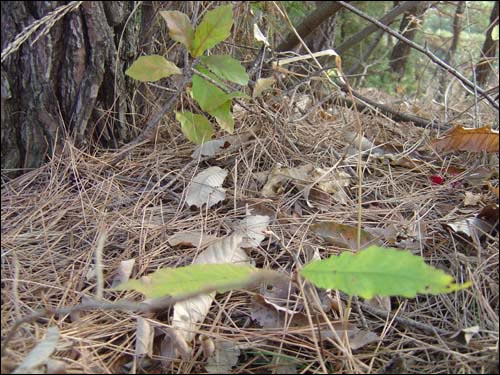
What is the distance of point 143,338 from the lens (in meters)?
0.94

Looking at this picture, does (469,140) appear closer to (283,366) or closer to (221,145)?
(221,145)

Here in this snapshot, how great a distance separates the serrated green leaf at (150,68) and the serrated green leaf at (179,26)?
0.28 feet

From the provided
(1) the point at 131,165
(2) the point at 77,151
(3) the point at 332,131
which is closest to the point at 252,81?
(3) the point at 332,131

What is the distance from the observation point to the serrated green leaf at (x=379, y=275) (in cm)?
81

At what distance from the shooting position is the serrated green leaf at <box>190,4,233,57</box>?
1320 millimetres

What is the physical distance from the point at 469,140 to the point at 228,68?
2.79ft

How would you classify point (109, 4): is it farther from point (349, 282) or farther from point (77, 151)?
point (349, 282)

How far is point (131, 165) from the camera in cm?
157

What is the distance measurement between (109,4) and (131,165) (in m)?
0.53

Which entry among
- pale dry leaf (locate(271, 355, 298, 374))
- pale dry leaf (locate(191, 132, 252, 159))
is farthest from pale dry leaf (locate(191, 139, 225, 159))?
pale dry leaf (locate(271, 355, 298, 374))

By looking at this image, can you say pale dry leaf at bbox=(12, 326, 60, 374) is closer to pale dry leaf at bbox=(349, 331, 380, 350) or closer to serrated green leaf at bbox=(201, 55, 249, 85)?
pale dry leaf at bbox=(349, 331, 380, 350)

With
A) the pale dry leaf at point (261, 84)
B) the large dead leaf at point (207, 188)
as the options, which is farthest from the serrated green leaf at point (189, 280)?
the pale dry leaf at point (261, 84)

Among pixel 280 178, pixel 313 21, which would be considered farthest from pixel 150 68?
pixel 313 21

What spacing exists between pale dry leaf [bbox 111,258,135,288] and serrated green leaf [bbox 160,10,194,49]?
679 mm
